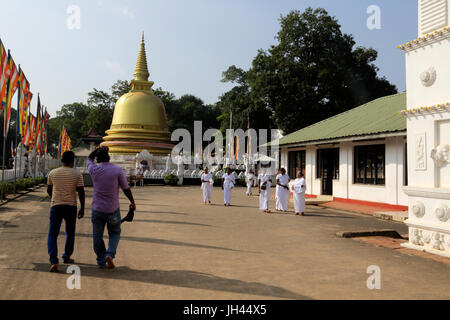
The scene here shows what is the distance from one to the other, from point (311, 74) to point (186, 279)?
93.0 feet

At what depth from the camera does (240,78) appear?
1838 inches

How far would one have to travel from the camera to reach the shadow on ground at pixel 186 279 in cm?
449

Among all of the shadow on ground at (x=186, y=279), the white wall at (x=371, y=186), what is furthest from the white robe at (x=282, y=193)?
the shadow on ground at (x=186, y=279)

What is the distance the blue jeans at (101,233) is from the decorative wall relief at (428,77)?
6.22 m

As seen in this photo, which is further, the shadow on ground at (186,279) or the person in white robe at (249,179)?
the person in white robe at (249,179)

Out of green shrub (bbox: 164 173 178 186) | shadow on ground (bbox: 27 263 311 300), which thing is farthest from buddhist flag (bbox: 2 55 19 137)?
green shrub (bbox: 164 173 178 186)

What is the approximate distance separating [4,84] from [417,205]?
1366 cm

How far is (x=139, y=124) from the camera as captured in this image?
124 feet

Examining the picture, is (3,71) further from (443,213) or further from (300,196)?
(443,213)

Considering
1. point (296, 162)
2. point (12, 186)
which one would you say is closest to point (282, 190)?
point (296, 162)

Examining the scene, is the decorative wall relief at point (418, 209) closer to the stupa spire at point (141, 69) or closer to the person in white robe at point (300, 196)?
the person in white robe at point (300, 196)

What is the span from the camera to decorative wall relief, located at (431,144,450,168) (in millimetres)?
6770
